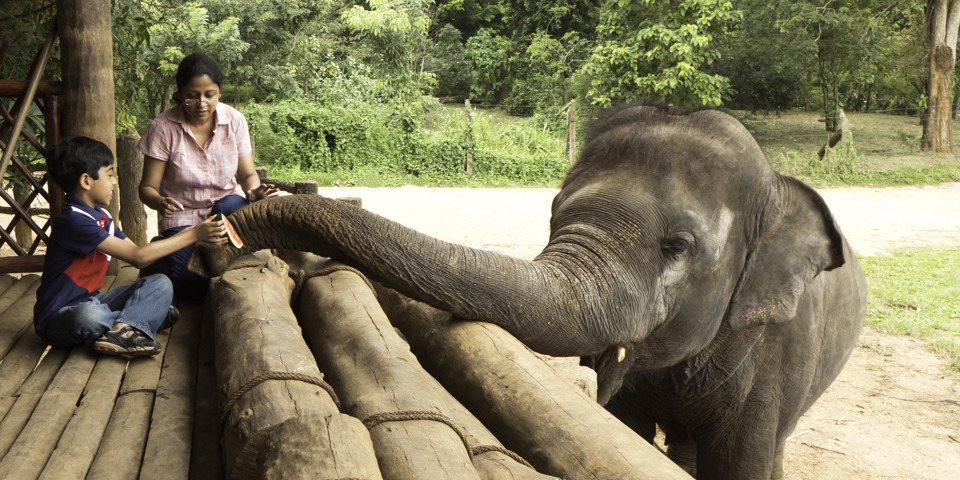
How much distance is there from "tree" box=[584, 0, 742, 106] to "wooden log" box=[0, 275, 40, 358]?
568 inches

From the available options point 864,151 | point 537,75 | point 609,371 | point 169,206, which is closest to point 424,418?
point 609,371

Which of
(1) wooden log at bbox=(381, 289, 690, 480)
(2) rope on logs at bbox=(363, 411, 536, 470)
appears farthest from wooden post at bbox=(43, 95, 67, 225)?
(2) rope on logs at bbox=(363, 411, 536, 470)

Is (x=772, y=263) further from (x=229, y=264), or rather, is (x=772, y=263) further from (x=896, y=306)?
(x=896, y=306)

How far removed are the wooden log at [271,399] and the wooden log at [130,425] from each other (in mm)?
271

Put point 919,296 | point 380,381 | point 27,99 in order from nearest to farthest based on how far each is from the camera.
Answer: point 380,381
point 27,99
point 919,296

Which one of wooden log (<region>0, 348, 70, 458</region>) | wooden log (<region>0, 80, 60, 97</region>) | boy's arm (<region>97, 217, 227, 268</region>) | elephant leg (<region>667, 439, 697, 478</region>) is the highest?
wooden log (<region>0, 80, 60, 97</region>)

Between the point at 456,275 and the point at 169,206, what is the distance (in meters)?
1.95

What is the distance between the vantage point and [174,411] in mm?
2561

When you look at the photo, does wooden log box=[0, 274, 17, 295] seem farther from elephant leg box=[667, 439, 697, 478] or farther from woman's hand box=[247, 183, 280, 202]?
elephant leg box=[667, 439, 697, 478]

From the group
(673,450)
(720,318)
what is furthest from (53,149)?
(673,450)

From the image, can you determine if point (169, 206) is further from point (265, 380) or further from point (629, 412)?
point (629, 412)

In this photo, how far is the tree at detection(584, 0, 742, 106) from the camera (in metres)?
17.3

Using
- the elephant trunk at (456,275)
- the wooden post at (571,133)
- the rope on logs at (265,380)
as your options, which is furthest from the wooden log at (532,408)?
the wooden post at (571,133)

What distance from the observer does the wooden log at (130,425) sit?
2.19 m
